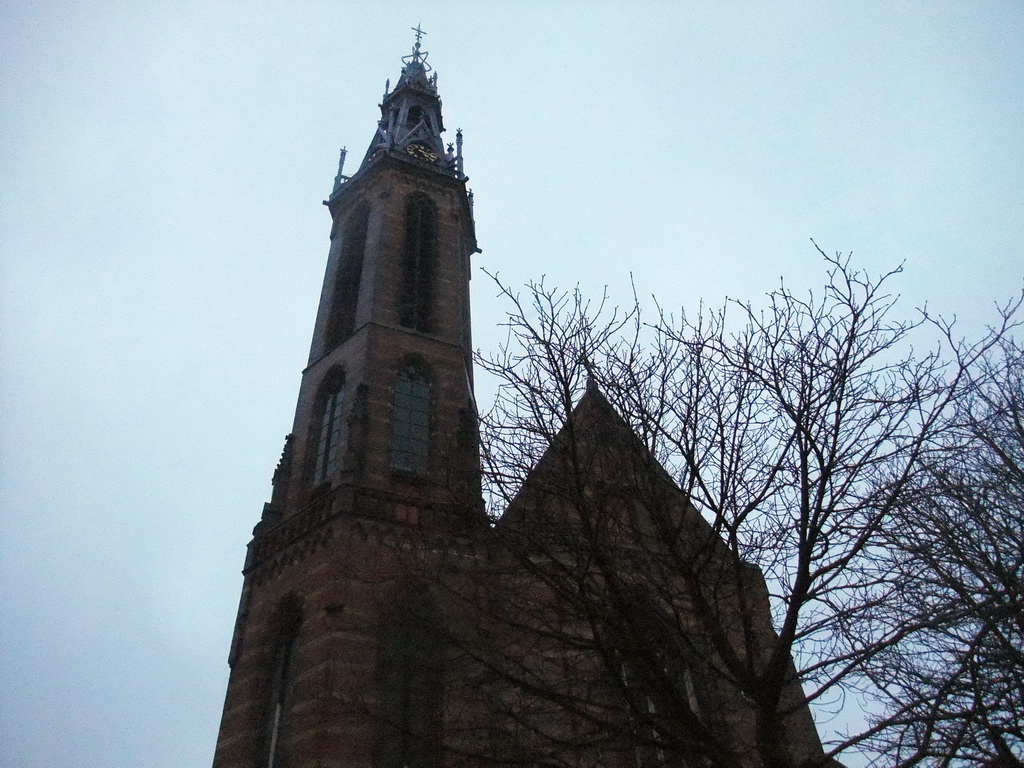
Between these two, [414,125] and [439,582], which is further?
[414,125]

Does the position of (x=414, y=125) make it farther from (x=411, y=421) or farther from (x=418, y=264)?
(x=411, y=421)

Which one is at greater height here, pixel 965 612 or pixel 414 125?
pixel 414 125

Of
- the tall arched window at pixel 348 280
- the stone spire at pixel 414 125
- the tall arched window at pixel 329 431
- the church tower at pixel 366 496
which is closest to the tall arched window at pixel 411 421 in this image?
the church tower at pixel 366 496

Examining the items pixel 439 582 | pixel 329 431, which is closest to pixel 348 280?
pixel 329 431

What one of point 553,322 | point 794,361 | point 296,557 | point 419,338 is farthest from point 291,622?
point 794,361

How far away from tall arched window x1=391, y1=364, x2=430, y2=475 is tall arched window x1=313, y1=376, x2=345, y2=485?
1224 mm

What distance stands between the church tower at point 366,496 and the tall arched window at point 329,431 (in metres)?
0.05

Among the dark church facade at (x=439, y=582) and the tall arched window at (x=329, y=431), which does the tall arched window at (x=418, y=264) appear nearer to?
the dark church facade at (x=439, y=582)

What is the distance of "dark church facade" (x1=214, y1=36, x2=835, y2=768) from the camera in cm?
731

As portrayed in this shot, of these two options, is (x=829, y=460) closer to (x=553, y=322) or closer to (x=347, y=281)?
(x=553, y=322)

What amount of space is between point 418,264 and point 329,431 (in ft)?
19.7

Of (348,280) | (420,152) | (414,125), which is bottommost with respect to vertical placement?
(348,280)

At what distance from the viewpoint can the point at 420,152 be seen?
90.7 feet

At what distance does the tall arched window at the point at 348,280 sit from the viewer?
21.7 metres
